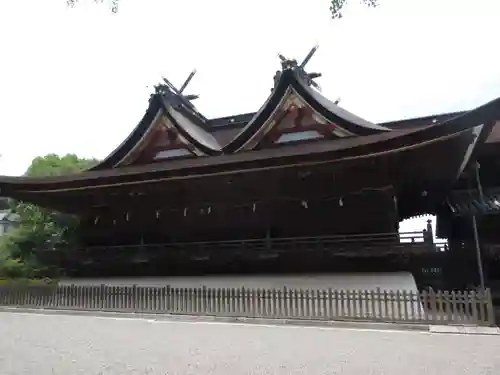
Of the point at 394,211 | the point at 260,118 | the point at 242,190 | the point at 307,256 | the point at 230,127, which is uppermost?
the point at 230,127

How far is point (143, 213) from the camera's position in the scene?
529 inches

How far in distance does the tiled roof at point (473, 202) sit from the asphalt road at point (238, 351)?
15.8ft

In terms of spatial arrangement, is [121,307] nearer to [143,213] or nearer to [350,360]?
[143,213]

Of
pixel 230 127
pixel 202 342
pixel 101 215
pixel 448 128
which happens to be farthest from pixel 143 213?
pixel 448 128

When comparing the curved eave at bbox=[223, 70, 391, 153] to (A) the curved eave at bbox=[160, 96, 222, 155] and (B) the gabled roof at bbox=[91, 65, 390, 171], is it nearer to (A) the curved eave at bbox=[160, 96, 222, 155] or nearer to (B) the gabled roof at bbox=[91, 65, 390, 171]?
(B) the gabled roof at bbox=[91, 65, 390, 171]

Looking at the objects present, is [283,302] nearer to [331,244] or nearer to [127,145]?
[331,244]

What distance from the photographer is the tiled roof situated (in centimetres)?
1012

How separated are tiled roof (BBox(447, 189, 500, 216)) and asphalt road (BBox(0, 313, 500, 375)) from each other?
481 centimetres

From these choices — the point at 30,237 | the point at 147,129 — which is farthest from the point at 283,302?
the point at 30,237

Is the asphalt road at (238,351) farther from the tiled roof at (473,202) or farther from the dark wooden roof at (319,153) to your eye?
the tiled roof at (473,202)

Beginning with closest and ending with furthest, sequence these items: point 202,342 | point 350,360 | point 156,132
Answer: point 350,360, point 202,342, point 156,132

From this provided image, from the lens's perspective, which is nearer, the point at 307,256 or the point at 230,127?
the point at 307,256

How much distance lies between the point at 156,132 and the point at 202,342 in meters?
10.6

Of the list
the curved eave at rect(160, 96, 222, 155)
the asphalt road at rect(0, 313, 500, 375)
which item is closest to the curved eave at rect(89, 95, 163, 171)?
→ the curved eave at rect(160, 96, 222, 155)
